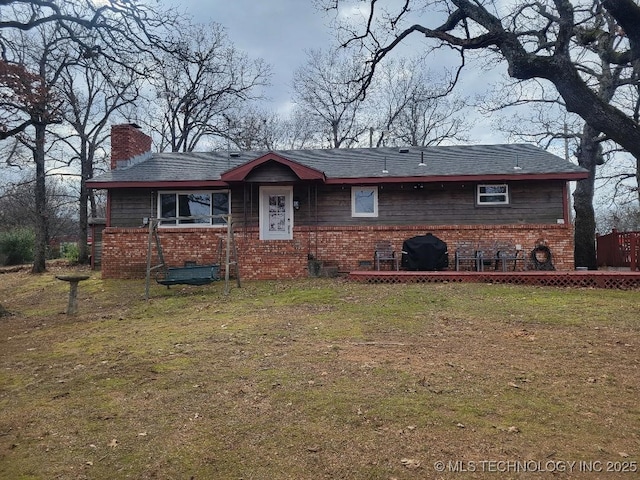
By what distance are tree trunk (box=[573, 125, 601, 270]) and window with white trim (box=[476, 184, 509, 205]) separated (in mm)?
5896

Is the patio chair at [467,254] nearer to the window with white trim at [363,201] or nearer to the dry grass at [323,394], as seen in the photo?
the window with white trim at [363,201]

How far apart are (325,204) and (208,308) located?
6.50 metres

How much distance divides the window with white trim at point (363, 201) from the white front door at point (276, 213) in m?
2.01

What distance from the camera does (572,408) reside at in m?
3.70

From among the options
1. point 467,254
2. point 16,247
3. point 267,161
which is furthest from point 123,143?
point 16,247

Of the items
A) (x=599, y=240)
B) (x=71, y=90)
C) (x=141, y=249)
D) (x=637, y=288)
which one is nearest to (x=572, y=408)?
(x=637, y=288)

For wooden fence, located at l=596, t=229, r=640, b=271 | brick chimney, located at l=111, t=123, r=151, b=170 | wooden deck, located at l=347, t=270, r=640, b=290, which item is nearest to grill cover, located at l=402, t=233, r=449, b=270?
wooden deck, located at l=347, t=270, r=640, b=290

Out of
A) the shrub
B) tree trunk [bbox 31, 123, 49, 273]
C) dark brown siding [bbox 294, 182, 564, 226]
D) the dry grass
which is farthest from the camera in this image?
the shrub

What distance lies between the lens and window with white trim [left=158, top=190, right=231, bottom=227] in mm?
14680

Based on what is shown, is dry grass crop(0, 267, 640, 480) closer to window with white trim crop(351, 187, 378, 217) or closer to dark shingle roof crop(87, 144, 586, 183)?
window with white trim crop(351, 187, 378, 217)

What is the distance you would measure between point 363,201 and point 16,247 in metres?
20.8

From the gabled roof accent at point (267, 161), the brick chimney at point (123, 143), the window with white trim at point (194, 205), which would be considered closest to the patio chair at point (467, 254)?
the gabled roof accent at point (267, 161)

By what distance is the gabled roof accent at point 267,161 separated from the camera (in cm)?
1315

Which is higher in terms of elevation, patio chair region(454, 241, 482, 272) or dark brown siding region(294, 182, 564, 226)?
dark brown siding region(294, 182, 564, 226)
